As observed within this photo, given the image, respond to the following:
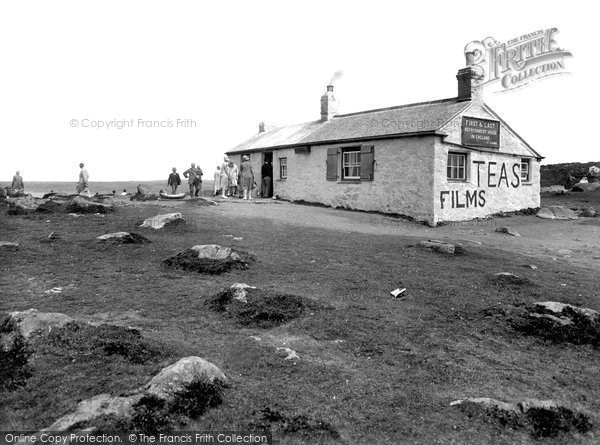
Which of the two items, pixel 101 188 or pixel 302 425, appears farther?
pixel 101 188

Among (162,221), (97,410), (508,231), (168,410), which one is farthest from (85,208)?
(508,231)

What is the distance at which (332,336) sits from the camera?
662cm

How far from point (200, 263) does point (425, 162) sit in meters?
11.3

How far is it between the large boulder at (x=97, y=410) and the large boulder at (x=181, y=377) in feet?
0.63

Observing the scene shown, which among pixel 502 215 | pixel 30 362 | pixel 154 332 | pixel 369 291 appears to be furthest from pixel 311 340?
pixel 502 215

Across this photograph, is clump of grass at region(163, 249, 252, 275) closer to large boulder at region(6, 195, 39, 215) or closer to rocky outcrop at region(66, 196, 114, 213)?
rocky outcrop at region(66, 196, 114, 213)

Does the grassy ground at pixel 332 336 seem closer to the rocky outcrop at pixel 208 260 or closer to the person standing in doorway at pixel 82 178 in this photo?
the rocky outcrop at pixel 208 260

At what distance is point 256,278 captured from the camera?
9.41 meters

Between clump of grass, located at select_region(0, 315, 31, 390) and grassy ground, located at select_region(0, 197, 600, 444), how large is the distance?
0.11 metres

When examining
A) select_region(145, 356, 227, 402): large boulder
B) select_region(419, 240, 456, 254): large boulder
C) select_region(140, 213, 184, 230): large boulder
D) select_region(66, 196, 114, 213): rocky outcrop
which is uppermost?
select_region(66, 196, 114, 213): rocky outcrop

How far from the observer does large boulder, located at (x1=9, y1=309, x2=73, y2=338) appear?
5.68m

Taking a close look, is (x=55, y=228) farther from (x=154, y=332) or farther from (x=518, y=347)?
(x=518, y=347)

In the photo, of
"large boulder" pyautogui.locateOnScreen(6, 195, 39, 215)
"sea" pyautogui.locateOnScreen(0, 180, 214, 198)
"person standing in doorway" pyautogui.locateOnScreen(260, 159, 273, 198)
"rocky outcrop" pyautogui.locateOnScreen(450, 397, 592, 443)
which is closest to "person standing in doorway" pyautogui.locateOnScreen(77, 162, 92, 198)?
"sea" pyautogui.locateOnScreen(0, 180, 214, 198)

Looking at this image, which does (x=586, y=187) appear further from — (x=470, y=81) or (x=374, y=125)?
(x=374, y=125)
